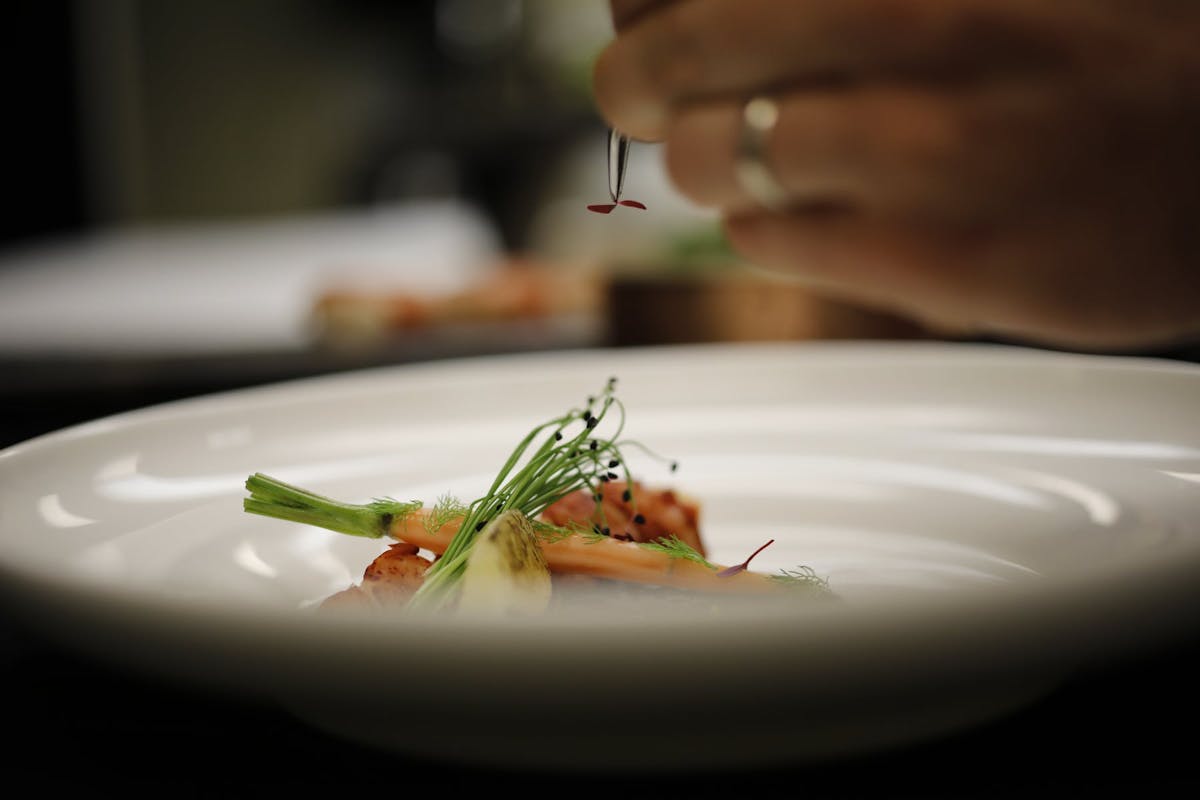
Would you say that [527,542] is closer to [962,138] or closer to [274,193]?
[962,138]

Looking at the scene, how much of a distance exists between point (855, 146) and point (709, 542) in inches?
13.3

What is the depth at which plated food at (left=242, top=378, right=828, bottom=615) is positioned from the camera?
0.58 metres

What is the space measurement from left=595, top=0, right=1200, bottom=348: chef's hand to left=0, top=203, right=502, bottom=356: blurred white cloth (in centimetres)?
177

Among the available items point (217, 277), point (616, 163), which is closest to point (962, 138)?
point (616, 163)

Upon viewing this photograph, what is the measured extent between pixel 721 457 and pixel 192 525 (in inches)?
16.7

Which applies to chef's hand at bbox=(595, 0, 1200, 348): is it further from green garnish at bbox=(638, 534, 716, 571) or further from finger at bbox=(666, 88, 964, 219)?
Result: green garnish at bbox=(638, 534, 716, 571)

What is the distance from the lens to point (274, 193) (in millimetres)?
8344

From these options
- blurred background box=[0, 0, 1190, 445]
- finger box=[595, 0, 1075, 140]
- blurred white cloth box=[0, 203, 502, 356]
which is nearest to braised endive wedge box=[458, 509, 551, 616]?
finger box=[595, 0, 1075, 140]

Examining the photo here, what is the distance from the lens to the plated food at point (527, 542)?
582 mm

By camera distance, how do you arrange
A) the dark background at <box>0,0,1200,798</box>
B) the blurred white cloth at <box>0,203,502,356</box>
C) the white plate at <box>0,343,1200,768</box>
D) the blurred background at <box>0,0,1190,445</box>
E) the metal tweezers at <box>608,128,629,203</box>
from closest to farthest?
the white plate at <box>0,343,1200,768</box>, the dark background at <box>0,0,1200,798</box>, the metal tweezers at <box>608,128,629,203</box>, the blurred background at <box>0,0,1190,445</box>, the blurred white cloth at <box>0,203,502,356</box>

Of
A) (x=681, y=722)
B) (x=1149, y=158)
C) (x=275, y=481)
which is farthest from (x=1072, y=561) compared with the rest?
(x=275, y=481)

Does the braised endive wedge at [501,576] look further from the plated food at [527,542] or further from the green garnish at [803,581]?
the green garnish at [803,581]

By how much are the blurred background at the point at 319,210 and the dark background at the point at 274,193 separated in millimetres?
16

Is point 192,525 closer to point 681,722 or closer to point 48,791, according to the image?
point 48,791
